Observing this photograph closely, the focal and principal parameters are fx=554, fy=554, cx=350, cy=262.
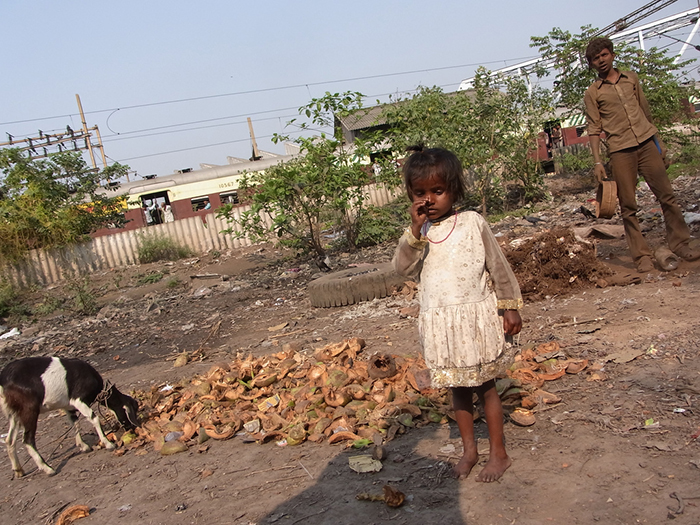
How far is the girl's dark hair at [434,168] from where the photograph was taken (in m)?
2.41

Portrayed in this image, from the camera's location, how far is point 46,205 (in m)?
14.9

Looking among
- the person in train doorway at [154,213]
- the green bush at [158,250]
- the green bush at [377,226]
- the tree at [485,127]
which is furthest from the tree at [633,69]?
the person in train doorway at [154,213]

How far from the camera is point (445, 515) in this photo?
2324 mm

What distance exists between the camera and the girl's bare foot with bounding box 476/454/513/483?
8.18 ft

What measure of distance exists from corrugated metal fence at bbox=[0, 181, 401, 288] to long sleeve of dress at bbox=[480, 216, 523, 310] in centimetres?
1228

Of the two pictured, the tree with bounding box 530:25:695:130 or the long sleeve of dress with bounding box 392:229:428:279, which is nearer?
the long sleeve of dress with bounding box 392:229:428:279

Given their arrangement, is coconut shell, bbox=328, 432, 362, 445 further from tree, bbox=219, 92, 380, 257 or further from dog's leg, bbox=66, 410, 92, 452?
tree, bbox=219, 92, 380, 257

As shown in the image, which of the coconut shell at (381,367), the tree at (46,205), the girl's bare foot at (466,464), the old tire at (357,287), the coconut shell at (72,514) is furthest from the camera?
the tree at (46,205)

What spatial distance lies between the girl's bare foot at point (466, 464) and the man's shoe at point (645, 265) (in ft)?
11.0

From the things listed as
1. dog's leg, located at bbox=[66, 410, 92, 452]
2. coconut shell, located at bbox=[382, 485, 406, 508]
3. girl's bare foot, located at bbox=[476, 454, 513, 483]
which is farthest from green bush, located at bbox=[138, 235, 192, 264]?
girl's bare foot, located at bbox=[476, 454, 513, 483]

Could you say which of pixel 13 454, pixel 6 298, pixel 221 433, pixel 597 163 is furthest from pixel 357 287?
pixel 6 298

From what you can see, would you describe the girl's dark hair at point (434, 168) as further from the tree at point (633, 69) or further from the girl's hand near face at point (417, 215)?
the tree at point (633, 69)

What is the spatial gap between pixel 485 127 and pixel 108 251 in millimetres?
10378

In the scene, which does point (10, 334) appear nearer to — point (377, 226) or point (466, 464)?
point (377, 226)
